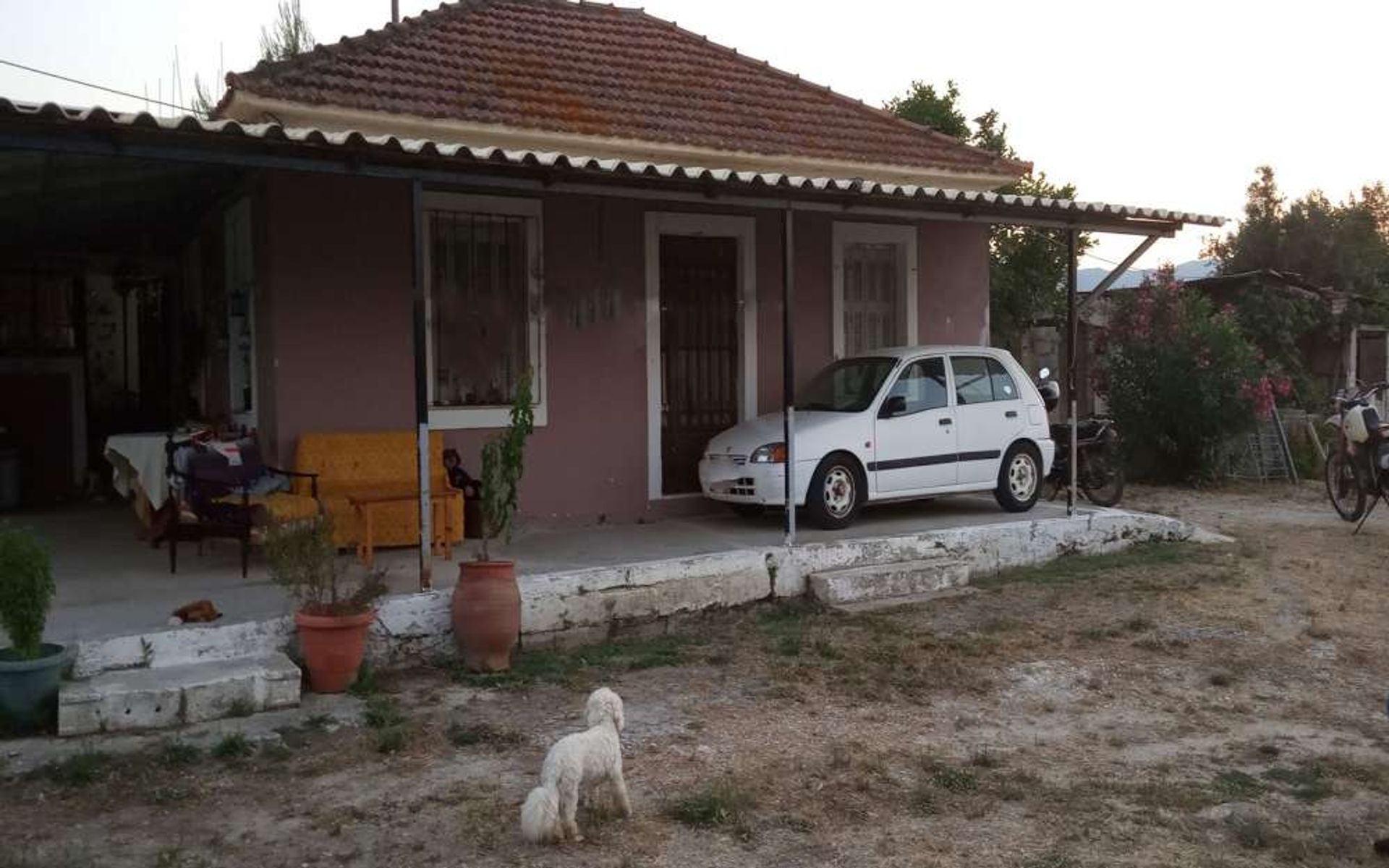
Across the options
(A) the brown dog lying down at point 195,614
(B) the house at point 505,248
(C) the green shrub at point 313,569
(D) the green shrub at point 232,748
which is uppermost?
(B) the house at point 505,248

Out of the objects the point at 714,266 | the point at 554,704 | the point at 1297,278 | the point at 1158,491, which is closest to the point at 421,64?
the point at 714,266

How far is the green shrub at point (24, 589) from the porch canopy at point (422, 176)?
186cm

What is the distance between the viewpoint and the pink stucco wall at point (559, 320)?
8.46 meters

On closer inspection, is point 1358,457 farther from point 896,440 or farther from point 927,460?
point 896,440

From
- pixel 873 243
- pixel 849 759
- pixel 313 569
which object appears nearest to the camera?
pixel 849 759

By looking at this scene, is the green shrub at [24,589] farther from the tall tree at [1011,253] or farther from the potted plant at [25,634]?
the tall tree at [1011,253]

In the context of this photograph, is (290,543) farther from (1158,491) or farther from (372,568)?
(1158,491)

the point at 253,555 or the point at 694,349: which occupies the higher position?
the point at 694,349

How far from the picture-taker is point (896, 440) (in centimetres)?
955

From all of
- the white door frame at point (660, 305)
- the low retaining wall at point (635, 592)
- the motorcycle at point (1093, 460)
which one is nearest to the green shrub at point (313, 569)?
the low retaining wall at point (635, 592)

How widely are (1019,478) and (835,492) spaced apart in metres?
2.05

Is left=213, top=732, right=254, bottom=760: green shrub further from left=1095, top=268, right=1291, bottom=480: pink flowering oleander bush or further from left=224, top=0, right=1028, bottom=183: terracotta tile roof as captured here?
left=1095, top=268, right=1291, bottom=480: pink flowering oleander bush

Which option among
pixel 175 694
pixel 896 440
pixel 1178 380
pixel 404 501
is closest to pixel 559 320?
pixel 404 501

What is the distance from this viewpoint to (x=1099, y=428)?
1179 centimetres
